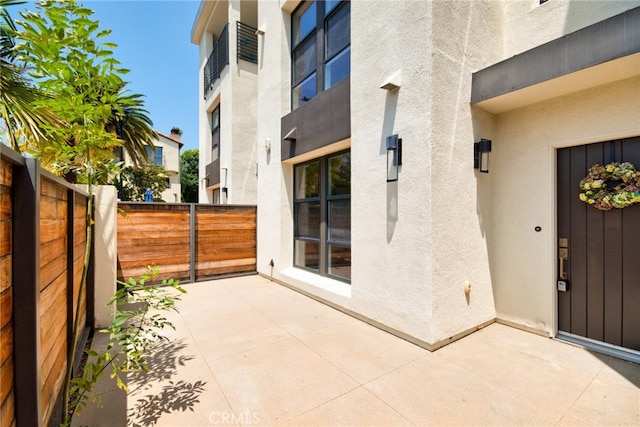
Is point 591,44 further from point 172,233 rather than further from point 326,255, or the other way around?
point 172,233

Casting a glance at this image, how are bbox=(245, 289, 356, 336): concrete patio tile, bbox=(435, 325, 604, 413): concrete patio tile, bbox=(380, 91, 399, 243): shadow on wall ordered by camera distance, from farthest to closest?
1. bbox=(245, 289, 356, 336): concrete patio tile
2. bbox=(380, 91, 399, 243): shadow on wall
3. bbox=(435, 325, 604, 413): concrete patio tile

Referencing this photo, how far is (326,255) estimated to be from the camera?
5559 millimetres

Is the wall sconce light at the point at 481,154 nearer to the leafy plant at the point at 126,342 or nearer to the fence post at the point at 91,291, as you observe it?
the leafy plant at the point at 126,342

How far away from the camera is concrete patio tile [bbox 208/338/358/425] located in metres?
2.35

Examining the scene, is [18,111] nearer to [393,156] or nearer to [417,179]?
[393,156]

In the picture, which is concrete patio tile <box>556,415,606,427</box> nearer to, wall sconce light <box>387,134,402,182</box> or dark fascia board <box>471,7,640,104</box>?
wall sconce light <box>387,134,402,182</box>

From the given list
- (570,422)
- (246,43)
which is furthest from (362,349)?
(246,43)

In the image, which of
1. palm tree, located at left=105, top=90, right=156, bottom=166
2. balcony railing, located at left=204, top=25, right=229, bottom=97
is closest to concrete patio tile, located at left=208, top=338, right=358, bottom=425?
palm tree, located at left=105, top=90, right=156, bottom=166

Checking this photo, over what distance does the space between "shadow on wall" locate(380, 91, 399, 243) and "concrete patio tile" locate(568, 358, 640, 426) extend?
2.24 metres

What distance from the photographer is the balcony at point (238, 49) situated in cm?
957

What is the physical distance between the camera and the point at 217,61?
11266 millimetres

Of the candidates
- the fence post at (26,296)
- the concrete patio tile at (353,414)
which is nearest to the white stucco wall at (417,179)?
the concrete patio tile at (353,414)

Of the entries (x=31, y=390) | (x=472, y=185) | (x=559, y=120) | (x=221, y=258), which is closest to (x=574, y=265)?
(x=472, y=185)

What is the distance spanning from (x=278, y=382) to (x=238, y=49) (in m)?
9.96
